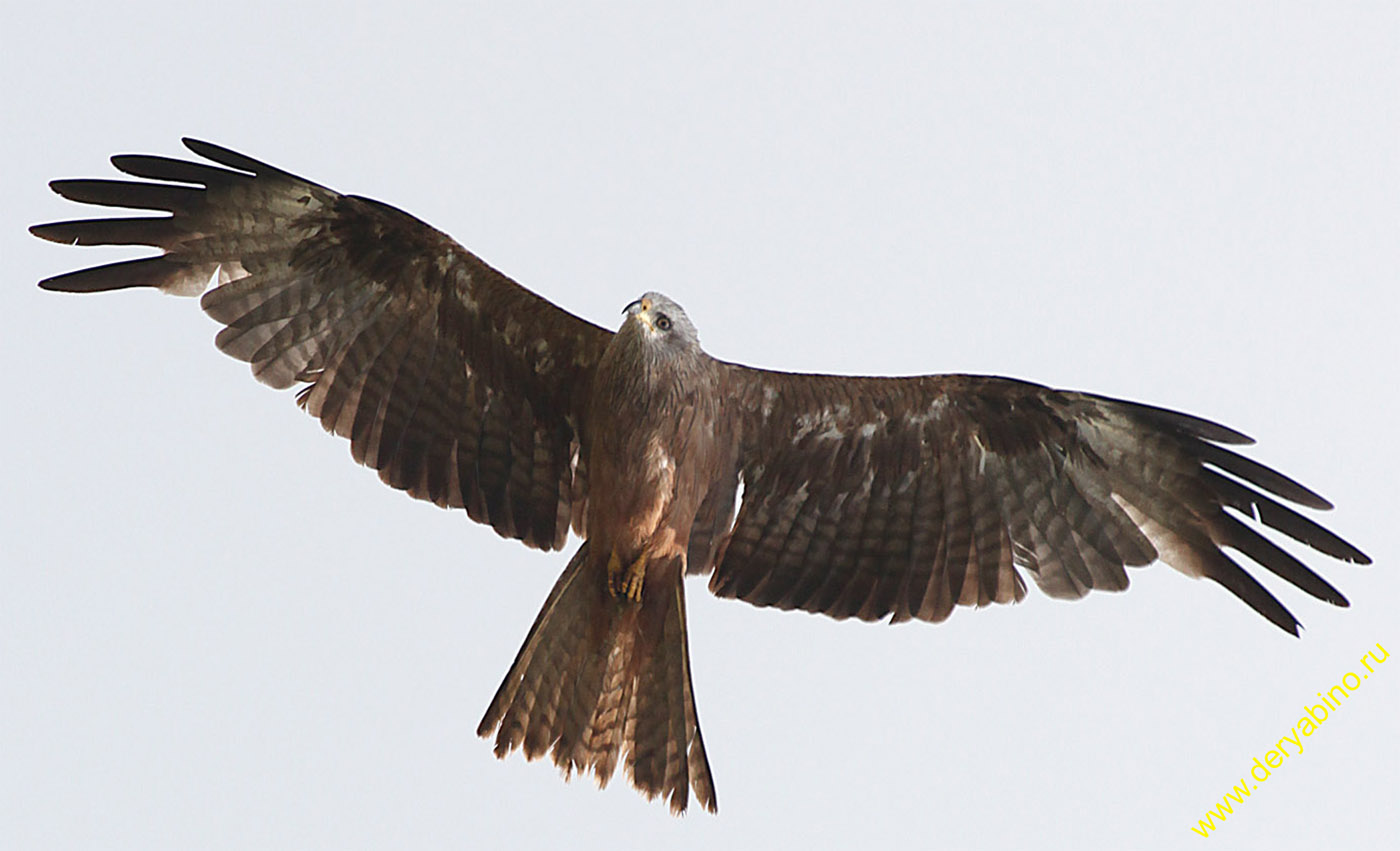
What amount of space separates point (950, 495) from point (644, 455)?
154 cm

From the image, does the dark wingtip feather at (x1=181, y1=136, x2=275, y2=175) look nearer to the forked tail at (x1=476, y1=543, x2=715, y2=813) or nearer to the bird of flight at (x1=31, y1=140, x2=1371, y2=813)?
the bird of flight at (x1=31, y1=140, x2=1371, y2=813)

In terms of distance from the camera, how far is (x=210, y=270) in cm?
753

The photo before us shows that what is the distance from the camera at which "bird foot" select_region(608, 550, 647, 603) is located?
23.8 ft

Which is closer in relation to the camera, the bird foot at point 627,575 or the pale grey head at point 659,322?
the pale grey head at point 659,322

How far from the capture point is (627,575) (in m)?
7.26

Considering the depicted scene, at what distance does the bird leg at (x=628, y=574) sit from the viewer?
23.8ft

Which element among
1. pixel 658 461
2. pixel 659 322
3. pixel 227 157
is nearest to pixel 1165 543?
pixel 658 461

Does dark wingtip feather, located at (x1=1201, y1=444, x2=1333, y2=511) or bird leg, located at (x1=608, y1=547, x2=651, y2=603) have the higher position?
dark wingtip feather, located at (x1=1201, y1=444, x2=1333, y2=511)

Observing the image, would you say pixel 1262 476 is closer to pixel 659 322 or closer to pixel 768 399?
pixel 768 399

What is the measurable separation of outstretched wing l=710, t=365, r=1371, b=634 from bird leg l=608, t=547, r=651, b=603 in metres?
0.60

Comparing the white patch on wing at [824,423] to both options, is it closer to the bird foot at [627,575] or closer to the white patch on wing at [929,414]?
the white patch on wing at [929,414]

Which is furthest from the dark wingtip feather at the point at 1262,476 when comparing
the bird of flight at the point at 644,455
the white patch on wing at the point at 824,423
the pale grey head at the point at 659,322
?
the pale grey head at the point at 659,322

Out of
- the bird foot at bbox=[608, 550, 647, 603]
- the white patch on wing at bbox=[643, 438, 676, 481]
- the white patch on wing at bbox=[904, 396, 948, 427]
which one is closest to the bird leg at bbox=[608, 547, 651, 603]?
the bird foot at bbox=[608, 550, 647, 603]

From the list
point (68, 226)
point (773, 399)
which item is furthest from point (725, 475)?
point (68, 226)
